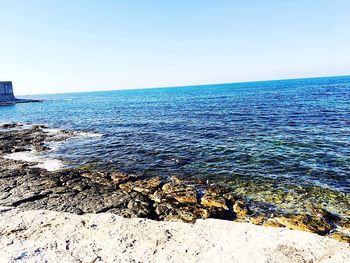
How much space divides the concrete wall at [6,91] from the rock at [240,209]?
489 ft

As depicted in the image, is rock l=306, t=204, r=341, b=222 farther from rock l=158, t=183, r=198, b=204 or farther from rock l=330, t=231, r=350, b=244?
rock l=158, t=183, r=198, b=204

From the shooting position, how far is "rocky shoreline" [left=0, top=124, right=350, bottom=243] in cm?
1243

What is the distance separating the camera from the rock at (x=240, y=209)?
43.3 feet

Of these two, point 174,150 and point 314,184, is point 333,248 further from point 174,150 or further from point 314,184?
point 174,150

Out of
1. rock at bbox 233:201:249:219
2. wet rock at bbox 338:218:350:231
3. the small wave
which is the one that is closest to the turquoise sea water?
the small wave

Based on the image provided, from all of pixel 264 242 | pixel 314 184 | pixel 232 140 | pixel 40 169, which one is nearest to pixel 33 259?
pixel 264 242

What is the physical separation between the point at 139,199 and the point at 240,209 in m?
5.78

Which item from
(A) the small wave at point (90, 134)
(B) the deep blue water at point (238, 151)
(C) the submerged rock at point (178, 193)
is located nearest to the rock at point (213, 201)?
(C) the submerged rock at point (178, 193)

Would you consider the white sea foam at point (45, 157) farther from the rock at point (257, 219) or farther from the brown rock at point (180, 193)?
the rock at point (257, 219)

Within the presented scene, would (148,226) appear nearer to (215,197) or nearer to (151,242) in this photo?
(151,242)

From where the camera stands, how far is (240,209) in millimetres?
13695

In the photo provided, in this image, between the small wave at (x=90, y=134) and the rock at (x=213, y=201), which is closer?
the rock at (x=213, y=201)

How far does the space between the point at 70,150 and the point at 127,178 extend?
41.1 feet

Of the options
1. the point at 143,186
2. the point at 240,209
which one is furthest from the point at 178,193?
the point at 240,209
